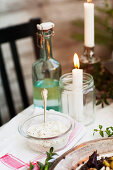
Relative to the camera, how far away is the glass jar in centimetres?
113

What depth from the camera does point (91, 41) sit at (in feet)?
4.21

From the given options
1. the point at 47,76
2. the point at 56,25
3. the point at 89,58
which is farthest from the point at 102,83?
the point at 56,25

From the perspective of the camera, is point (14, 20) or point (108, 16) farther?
point (108, 16)

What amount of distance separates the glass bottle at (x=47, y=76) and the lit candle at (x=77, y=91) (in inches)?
3.5

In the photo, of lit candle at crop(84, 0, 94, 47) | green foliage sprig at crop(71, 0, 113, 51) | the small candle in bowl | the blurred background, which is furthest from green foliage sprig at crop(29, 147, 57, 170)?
green foliage sprig at crop(71, 0, 113, 51)

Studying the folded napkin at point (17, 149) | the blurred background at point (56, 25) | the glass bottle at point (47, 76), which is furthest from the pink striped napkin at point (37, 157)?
the blurred background at point (56, 25)

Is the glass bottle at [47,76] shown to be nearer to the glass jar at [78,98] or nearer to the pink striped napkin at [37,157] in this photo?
the glass jar at [78,98]

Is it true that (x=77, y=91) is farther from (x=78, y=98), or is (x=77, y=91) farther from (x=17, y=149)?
(x=17, y=149)

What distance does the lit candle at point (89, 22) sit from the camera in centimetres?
122

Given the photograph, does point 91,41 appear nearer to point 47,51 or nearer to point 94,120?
point 47,51

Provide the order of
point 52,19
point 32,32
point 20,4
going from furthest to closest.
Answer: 1. point 52,19
2. point 20,4
3. point 32,32

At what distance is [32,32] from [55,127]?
29.1 inches

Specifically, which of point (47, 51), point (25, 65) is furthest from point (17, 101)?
point (47, 51)

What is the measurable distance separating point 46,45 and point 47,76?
0.13 m
